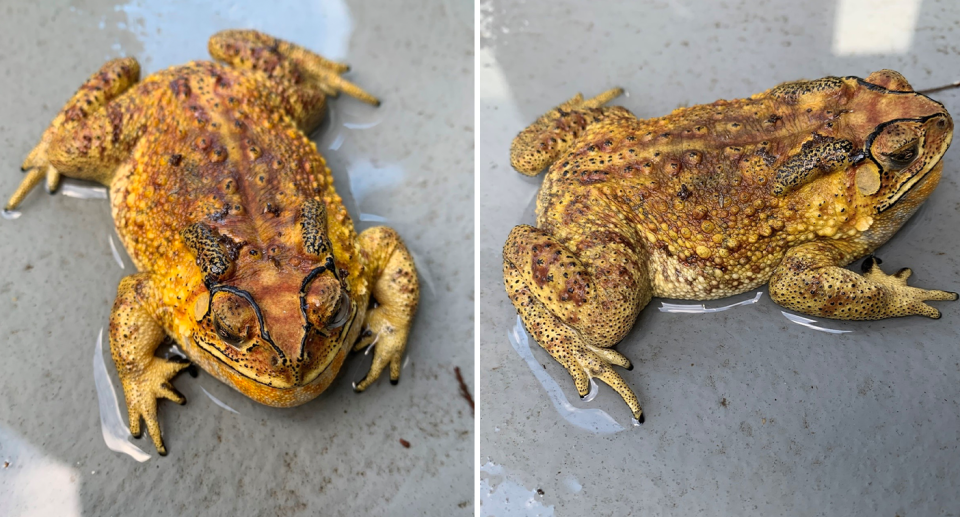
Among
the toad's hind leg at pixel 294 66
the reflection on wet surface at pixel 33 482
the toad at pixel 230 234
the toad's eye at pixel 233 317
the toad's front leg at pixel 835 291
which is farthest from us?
the toad's hind leg at pixel 294 66

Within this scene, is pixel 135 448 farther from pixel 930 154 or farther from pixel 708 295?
pixel 930 154

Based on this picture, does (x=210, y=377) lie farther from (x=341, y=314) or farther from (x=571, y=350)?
(x=571, y=350)

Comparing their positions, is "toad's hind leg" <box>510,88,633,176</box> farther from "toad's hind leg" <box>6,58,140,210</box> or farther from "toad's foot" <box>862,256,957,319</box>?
"toad's hind leg" <box>6,58,140,210</box>

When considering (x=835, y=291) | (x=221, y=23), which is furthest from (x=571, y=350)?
(x=221, y=23)

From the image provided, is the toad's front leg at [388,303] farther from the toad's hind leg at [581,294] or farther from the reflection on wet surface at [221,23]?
the reflection on wet surface at [221,23]

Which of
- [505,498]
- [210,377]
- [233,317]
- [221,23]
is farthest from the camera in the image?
[221,23]

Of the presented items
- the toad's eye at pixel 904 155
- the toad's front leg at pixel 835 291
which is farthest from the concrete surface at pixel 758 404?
the toad's eye at pixel 904 155
